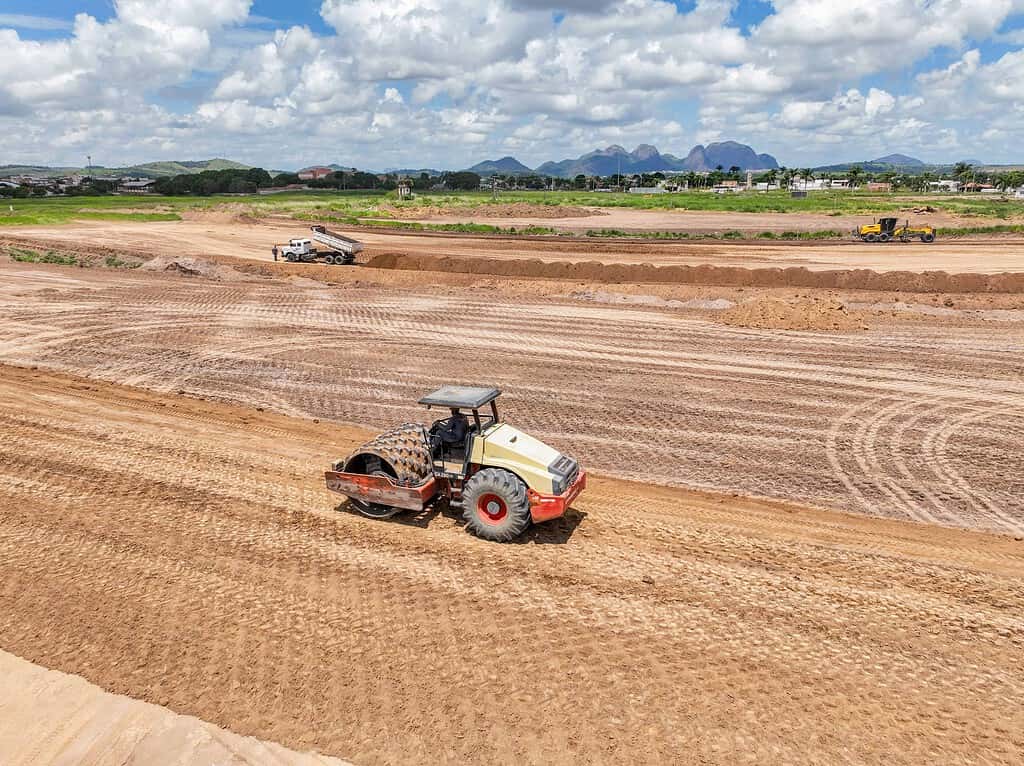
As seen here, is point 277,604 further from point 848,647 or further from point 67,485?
point 848,647

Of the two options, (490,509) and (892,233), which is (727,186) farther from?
(490,509)

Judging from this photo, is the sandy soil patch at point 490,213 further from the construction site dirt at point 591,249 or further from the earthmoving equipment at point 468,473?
the earthmoving equipment at point 468,473

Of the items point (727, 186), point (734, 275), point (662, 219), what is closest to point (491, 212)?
point (662, 219)

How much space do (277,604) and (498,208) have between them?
79.1 m

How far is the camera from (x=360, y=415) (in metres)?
15.9

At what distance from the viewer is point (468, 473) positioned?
32.9 ft

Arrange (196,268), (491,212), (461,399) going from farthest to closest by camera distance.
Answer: (491,212), (196,268), (461,399)

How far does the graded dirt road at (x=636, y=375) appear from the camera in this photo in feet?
42.7

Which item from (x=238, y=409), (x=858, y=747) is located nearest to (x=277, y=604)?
(x=858, y=747)

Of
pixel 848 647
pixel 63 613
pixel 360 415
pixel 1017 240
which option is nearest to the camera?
pixel 848 647

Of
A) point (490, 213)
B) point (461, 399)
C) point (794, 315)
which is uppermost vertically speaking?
point (490, 213)

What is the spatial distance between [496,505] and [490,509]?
123 millimetres

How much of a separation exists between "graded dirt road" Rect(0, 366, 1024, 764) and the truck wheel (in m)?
0.24

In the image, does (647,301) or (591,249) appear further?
(591,249)
